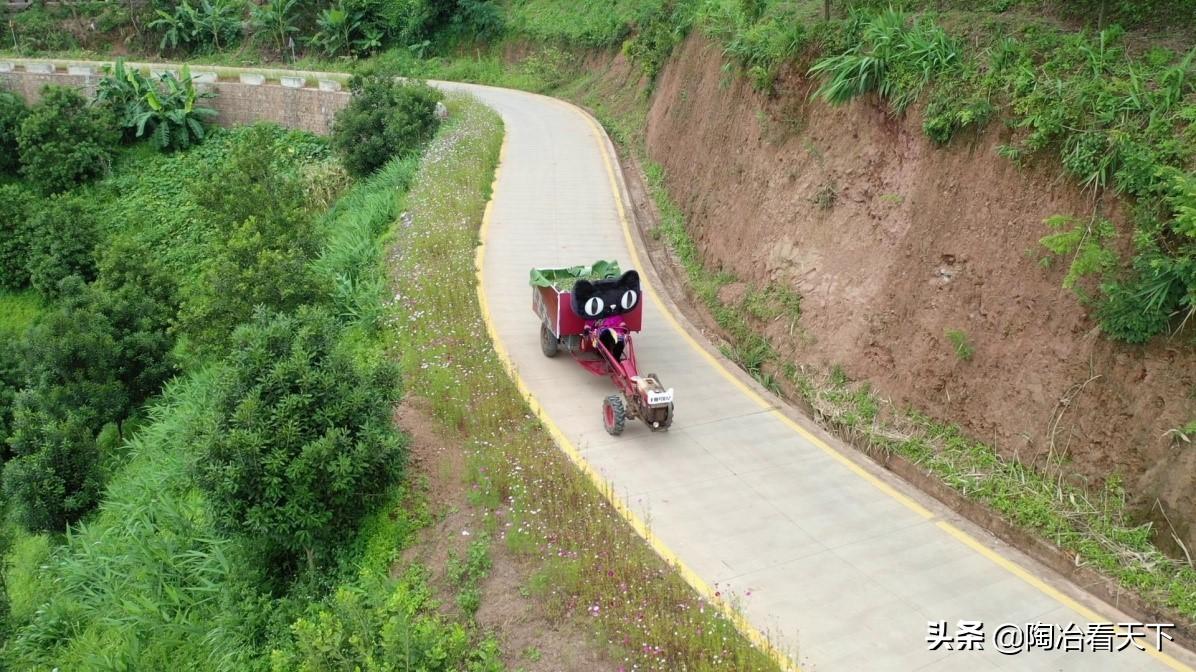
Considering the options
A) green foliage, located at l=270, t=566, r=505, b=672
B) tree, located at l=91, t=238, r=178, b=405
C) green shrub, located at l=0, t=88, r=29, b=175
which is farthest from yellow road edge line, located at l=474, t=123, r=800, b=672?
green shrub, located at l=0, t=88, r=29, b=175

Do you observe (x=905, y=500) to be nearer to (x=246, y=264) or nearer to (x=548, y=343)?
(x=548, y=343)

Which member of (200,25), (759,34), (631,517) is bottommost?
(631,517)

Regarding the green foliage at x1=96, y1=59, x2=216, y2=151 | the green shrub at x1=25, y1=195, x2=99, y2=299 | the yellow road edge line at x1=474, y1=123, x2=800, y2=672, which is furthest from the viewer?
the green foliage at x1=96, y1=59, x2=216, y2=151

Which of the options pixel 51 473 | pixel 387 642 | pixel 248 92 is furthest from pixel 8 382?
pixel 387 642

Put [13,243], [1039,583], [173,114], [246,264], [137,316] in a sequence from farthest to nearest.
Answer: [173,114]
[13,243]
[137,316]
[246,264]
[1039,583]

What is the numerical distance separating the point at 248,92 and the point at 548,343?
24.1 metres

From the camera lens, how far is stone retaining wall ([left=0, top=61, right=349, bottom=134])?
28.2 metres

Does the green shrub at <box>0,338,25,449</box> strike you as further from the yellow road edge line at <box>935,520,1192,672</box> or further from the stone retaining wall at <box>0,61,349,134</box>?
the yellow road edge line at <box>935,520,1192,672</box>

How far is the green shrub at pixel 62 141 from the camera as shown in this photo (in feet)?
92.7

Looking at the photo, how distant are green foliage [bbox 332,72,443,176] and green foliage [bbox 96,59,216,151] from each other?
10.1 meters

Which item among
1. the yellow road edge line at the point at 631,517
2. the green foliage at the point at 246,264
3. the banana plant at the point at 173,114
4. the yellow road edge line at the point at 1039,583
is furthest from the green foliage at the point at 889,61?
the banana plant at the point at 173,114

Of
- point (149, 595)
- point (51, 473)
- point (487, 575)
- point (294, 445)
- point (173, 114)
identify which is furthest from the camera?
point (173, 114)

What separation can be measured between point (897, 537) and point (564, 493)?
316 centimetres

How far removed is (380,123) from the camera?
888 inches
